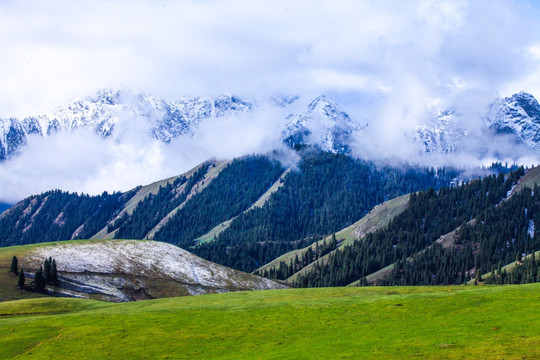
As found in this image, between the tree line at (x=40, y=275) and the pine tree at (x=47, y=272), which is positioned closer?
the tree line at (x=40, y=275)

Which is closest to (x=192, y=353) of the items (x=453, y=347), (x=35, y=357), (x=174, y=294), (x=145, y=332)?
(x=145, y=332)

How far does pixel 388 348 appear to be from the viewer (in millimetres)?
62406

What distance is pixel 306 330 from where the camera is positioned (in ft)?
259

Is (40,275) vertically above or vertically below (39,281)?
above

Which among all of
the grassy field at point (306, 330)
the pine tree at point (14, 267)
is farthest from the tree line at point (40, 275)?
the grassy field at point (306, 330)

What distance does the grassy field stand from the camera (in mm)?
62513

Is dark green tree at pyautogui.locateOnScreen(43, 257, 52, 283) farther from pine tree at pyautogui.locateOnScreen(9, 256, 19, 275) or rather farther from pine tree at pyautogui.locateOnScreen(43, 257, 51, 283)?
pine tree at pyautogui.locateOnScreen(9, 256, 19, 275)

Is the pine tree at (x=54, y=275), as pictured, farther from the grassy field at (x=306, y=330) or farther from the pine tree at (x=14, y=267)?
the grassy field at (x=306, y=330)

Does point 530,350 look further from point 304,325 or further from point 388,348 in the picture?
point 304,325

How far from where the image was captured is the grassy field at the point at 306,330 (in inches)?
2461

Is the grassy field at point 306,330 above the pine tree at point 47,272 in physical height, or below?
below

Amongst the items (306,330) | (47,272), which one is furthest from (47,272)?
(306,330)

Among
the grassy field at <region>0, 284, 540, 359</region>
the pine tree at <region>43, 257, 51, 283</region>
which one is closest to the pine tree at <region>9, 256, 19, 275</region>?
the pine tree at <region>43, 257, 51, 283</region>

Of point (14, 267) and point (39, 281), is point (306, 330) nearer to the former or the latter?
point (39, 281)
